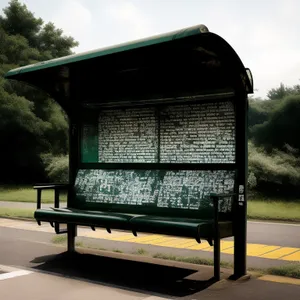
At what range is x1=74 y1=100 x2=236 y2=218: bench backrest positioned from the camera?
252 inches

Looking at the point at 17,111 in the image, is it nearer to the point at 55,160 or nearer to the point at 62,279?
the point at 55,160

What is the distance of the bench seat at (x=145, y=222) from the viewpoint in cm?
553

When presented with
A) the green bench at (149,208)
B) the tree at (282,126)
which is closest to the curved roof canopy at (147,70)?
the green bench at (149,208)

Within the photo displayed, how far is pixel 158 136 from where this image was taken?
7211 millimetres

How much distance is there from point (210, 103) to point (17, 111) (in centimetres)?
2802

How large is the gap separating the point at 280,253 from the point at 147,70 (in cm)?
363

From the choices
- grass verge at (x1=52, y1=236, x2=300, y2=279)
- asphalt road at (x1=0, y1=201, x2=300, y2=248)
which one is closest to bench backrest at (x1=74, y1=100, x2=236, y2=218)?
grass verge at (x1=52, y1=236, x2=300, y2=279)

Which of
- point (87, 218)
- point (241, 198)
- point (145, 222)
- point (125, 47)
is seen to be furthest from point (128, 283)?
point (125, 47)

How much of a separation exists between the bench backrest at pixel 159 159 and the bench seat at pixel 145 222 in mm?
529

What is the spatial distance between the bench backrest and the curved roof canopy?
0.32 metres

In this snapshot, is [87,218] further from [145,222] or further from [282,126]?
[282,126]

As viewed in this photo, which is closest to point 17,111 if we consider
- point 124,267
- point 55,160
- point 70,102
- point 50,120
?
point 50,120

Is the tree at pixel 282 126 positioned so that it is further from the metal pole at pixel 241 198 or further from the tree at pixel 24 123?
the metal pole at pixel 241 198

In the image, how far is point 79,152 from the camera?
316 inches
